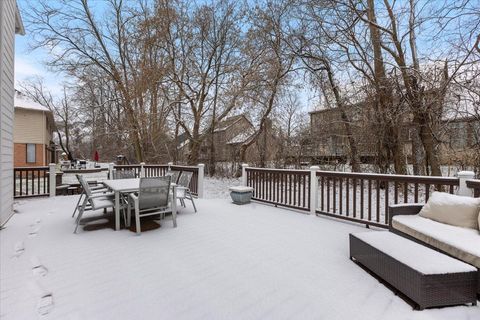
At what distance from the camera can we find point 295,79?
10.6 metres

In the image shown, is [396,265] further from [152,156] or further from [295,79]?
[152,156]

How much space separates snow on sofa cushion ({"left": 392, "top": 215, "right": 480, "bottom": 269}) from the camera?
214 centimetres

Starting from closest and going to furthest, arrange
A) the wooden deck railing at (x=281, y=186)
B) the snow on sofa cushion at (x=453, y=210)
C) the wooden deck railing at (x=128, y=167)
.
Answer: the snow on sofa cushion at (x=453, y=210)
the wooden deck railing at (x=281, y=186)
the wooden deck railing at (x=128, y=167)

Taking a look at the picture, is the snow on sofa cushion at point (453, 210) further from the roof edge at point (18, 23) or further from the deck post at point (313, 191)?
the roof edge at point (18, 23)

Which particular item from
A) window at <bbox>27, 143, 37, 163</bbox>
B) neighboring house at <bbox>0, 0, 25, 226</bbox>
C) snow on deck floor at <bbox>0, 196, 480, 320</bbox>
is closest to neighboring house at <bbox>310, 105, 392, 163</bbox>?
snow on deck floor at <bbox>0, 196, 480, 320</bbox>

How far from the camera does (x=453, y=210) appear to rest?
279 cm

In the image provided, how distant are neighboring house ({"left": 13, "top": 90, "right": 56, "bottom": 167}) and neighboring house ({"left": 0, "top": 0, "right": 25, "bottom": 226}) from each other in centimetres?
1237

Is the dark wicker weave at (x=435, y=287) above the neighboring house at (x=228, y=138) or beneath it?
beneath

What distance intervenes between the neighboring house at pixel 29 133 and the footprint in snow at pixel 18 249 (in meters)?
14.4

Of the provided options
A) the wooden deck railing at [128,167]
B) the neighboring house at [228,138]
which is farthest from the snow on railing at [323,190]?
the neighboring house at [228,138]

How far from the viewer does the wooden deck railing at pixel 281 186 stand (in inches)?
216

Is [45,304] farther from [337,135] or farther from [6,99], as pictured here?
[337,135]

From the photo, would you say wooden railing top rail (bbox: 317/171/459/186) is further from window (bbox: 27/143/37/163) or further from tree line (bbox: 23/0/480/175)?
window (bbox: 27/143/37/163)

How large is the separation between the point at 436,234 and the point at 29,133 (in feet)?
62.0
